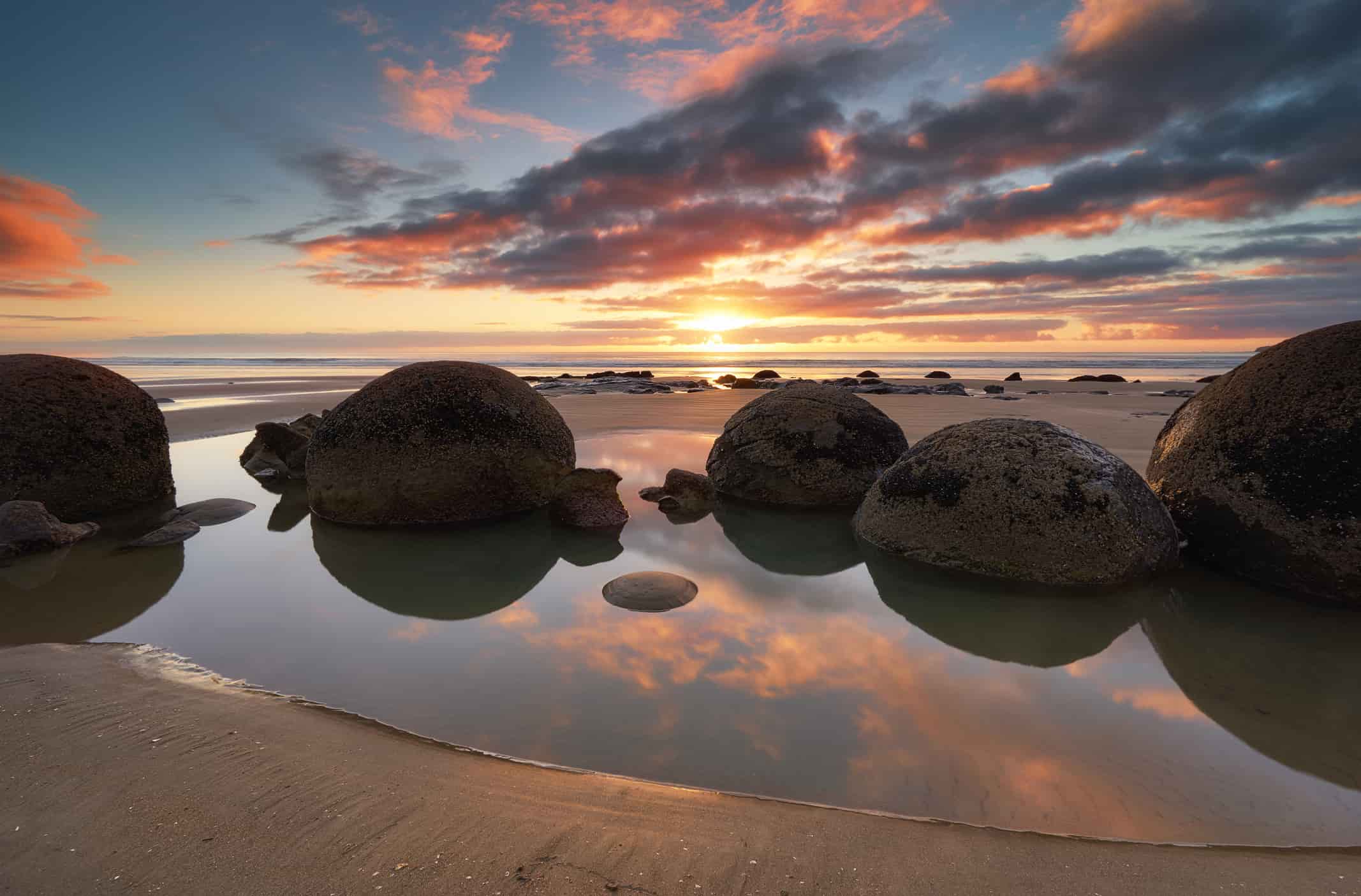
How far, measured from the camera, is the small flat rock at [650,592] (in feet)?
13.5

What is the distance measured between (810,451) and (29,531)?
673cm

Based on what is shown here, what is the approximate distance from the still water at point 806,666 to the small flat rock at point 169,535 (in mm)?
258

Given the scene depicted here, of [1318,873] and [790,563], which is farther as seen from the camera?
[790,563]

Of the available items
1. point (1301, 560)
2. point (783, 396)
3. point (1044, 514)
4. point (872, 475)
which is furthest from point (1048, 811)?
point (783, 396)

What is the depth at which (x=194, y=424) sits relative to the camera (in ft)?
43.2

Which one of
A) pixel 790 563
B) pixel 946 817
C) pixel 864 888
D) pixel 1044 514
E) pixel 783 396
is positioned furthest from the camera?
A: pixel 783 396

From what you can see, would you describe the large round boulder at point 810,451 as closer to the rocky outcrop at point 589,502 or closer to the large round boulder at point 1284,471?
the rocky outcrop at point 589,502

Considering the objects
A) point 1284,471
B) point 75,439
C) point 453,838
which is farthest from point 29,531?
point 1284,471

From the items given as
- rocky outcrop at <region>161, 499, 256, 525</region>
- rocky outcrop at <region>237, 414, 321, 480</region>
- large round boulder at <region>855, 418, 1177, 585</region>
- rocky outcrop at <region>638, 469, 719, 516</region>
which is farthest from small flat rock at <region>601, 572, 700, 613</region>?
rocky outcrop at <region>237, 414, 321, 480</region>

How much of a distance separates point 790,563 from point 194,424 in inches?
536

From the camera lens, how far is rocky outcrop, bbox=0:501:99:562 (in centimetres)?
492

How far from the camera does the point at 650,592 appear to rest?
4219 mm

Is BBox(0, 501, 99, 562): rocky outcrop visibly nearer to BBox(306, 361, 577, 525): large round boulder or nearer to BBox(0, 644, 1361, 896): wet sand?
BBox(306, 361, 577, 525): large round boulder

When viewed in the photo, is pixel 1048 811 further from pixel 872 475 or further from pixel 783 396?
pixel 783 396
